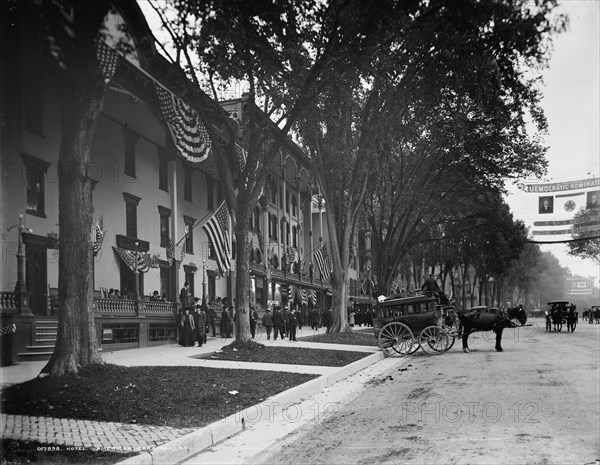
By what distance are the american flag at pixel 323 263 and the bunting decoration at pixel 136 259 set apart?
14.8 meters

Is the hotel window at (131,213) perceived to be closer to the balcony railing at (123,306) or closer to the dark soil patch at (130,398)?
the balcony railing at (123,306)

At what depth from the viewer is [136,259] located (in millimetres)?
11031

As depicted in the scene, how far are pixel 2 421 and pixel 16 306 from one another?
1842 millimetres

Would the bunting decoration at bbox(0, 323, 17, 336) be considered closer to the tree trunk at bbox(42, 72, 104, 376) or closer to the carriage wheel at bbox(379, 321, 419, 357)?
the tree trunk at bbox(42, 72, 104, 376)

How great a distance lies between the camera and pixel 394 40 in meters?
12.8

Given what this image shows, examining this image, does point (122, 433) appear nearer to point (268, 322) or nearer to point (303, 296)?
point (268, 322)

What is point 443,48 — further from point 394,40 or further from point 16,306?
point 16,306

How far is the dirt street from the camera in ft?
21.3

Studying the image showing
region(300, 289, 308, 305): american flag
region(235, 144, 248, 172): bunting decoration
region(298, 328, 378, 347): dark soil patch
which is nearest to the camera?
region(235, 144, 248, 172): bunting decoration

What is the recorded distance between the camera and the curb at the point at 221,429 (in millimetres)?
6438

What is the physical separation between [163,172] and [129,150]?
2.14m

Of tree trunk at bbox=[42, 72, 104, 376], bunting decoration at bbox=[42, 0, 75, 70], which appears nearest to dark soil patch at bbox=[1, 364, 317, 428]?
tree trunk at bbox=[42, 72, 104, 376]

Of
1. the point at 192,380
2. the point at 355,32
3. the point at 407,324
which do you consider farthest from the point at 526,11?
the point at 407,324

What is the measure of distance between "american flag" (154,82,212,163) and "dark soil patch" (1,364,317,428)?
4.16 metres
